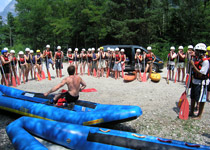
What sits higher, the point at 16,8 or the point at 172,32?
the point at 16,8

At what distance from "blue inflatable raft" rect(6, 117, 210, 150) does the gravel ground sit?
1.91 feet

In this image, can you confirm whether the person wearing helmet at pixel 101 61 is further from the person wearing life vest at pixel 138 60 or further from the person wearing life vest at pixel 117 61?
the person wearing life vest at pixel 138 60

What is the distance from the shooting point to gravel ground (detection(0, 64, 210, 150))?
4523 millimetres

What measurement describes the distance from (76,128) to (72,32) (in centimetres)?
2724

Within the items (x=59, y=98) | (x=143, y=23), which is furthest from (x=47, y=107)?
(x=143, y=23)

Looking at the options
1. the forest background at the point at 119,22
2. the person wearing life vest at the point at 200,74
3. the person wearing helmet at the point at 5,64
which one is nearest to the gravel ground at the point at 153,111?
the person wearing life vest at the point at 200,74

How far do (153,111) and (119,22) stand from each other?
19.1 metres

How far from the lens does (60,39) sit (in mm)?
33031

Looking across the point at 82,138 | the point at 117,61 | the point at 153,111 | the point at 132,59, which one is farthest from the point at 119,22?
the point at 82,138

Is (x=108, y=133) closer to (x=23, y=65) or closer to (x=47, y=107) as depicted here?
(x=47, y=107)

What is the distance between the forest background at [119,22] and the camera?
75.5ft

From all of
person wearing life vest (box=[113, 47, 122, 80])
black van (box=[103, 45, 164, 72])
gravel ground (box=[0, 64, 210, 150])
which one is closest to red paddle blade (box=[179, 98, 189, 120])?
gravel ground (box=[0, 64, 210, 150])

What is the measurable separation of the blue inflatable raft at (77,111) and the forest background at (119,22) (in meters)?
18.4

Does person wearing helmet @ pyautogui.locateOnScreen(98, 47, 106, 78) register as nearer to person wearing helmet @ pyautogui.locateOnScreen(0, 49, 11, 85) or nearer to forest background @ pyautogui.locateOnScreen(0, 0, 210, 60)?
person wearing helmet @ pyautogui.locateOnScreen(0, 49, 11, 85)
